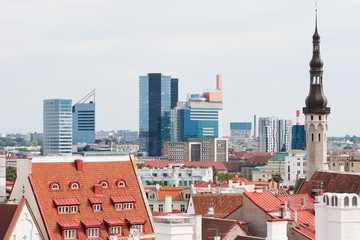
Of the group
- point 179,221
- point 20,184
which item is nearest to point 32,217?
point 20,184

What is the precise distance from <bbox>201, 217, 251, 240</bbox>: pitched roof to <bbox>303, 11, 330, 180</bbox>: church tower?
6503 cm

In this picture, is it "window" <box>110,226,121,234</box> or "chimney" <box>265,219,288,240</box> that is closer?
"chimney" <box>265,219,288,240</box>

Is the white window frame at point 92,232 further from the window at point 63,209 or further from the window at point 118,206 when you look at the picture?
the window at point 118,206

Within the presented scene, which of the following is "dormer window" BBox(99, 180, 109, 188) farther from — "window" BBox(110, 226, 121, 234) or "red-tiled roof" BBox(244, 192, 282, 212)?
"red-tiled roof" BBox(244, 192, 282, 212)

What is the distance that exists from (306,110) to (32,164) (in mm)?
74007

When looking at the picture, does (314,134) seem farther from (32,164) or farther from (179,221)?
Answer: (179,221)

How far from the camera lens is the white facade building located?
37.2 metres

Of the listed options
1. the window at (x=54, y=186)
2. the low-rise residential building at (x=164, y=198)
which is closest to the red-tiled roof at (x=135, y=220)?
the window at (x=54, y=186)

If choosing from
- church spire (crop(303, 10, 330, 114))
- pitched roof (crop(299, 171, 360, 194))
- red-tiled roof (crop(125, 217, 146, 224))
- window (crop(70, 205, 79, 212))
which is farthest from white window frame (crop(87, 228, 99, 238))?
church spire (crop(303, 10, 330, 114))

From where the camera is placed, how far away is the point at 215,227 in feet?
230

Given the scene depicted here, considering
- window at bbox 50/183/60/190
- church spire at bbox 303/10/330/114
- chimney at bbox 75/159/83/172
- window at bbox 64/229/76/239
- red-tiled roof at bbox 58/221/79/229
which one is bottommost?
window at bbox 64/229/76/239

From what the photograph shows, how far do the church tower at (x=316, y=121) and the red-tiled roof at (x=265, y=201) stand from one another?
177ft

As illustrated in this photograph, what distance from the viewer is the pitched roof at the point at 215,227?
67875 millimetres

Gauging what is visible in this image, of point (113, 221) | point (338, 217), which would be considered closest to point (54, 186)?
point (113, 221)
